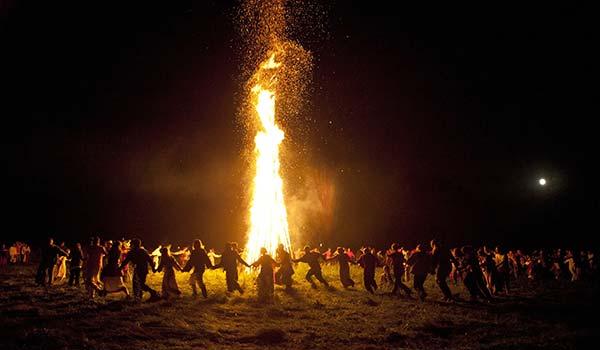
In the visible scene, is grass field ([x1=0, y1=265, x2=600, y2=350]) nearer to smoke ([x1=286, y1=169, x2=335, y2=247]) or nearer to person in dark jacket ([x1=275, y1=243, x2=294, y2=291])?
person in dark jacket ([x1=275, y1=243, x2=294, y2=291])

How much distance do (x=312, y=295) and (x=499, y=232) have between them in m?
57.3

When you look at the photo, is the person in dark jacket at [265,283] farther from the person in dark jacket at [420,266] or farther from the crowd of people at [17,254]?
the crowd of people at [17,254]

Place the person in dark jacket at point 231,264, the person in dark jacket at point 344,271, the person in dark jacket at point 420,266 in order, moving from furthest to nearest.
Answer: the person in dark jacket at point 344,271 < the person in dark jacket at point 231,264 < the person in dark jacket at point 420,266

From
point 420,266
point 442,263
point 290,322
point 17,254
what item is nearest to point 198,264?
point 290,322

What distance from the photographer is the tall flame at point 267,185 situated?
2802cm

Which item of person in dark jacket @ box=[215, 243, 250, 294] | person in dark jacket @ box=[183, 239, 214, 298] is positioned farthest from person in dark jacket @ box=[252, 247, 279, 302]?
person in dark jacket @ box=[183, 239, 214, 298]

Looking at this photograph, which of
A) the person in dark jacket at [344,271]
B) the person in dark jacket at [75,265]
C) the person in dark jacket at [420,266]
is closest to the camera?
the person in dark jacket at [420,266]

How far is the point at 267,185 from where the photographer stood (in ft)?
92.6

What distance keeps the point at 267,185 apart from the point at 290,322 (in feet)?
52.2

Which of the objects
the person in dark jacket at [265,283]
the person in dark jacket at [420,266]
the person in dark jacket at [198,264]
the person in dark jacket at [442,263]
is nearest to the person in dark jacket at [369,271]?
the person in dark jacket at [420,266]

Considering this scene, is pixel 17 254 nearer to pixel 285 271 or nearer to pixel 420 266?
pixel 285 271

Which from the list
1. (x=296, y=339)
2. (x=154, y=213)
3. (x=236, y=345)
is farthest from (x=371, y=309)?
(x=154, y=213)

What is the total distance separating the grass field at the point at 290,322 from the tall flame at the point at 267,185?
425 inches

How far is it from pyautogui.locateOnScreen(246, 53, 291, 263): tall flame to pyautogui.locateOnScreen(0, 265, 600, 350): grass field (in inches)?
425
